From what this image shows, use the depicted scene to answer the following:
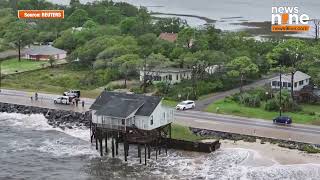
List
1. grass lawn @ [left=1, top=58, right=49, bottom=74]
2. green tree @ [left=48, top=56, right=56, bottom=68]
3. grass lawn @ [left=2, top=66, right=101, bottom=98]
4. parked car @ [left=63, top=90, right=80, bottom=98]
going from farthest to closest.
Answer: green tree @ [left=48, top=56, right=56, bottom=68], grass lawn @ [left=1, top=58, right=49, bottom=74], grass lawn @ [left=2, top=66, right=101, bottom=98], parked car @ [left=63, top=90, right=80, bottom=98]

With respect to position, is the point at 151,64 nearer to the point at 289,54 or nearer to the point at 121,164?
the point at 289,54

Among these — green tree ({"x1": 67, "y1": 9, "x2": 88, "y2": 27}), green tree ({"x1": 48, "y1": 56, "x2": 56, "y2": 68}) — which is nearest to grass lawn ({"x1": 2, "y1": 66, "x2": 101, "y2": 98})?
green tree ({"x1": 48, "y1": 56, "x2": 56, "y2": 68})

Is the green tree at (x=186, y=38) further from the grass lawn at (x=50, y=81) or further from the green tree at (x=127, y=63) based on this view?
the grass lawn at (x=50, y=81)

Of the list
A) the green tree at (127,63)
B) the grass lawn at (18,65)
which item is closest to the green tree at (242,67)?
the green tree at (127,63)

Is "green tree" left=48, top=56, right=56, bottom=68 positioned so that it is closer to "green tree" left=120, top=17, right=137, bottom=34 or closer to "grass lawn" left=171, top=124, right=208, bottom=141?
"green tree" left=120, top=17, right=137, bottom=34

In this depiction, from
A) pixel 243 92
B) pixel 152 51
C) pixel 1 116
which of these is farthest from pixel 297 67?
pixel 1 116

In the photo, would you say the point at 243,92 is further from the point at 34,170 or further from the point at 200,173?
the point at 34,170
